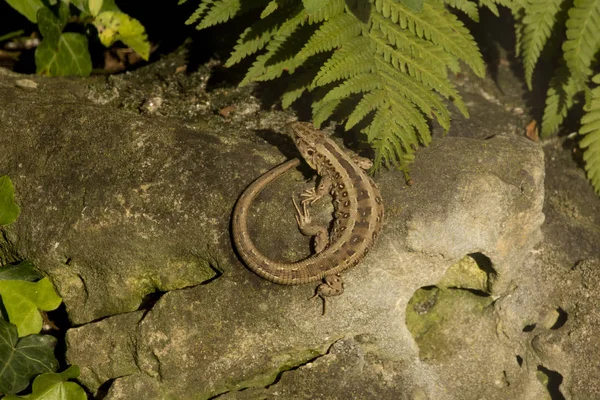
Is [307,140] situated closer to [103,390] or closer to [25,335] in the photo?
[103,390]

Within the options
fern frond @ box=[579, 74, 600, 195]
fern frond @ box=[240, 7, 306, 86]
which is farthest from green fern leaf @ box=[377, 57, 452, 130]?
fern frond @ box=[579, 74, 600, 195]

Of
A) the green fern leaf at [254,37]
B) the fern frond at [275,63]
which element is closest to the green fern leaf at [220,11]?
the green fern leaf at [254,37]

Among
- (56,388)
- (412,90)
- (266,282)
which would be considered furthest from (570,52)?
(56,388)

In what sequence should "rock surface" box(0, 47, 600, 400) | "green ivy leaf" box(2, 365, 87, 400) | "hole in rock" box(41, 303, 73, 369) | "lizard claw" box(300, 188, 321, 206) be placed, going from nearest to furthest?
"green ivy leaf" box(2, 365, 87, 400) → "rock surface" box(0, 47, 600, 400) → "lizard claw" box(300, 188, 321, 206) → "hole in rock" box(41, 303, 73, 369)

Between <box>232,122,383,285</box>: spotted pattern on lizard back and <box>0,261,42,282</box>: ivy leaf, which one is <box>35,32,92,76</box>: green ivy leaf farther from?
<box>232,122,383,285</box>: spotted pattern on lizard back

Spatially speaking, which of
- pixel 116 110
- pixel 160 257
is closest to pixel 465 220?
pixel 160 257

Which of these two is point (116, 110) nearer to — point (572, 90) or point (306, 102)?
point (306, 102)

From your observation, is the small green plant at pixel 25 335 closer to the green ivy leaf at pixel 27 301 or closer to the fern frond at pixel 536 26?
the green ivy leaf at pixel 27 301

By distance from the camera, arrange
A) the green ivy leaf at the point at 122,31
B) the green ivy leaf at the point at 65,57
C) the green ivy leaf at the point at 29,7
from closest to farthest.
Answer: the green ivy leaf at the point at 29,7, the green ivy leaf at the point at 65,57, the green ivy leaf at the point at 122,31
